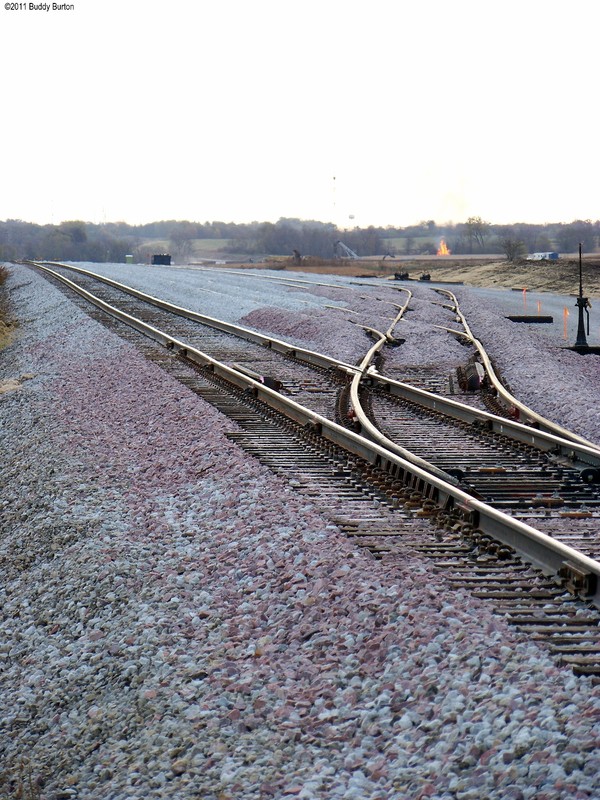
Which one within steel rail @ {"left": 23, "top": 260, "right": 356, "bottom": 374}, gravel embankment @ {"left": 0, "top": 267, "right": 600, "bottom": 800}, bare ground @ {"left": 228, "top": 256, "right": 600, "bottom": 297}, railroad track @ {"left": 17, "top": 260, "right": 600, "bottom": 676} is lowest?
gravel embankment @ {"left": 0, "top": 267, "right": 600, "bottom": 800}

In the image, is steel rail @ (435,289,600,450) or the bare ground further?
the bare ground

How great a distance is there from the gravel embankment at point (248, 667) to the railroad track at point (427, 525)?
21 cm

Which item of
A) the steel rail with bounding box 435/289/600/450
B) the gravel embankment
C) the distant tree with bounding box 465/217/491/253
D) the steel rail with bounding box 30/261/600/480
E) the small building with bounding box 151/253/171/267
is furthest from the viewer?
the distant tree with bounding box 465/217/491/253

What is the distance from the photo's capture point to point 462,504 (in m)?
7.31

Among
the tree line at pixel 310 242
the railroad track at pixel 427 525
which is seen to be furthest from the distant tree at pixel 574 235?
the railroad track at pixel 427 525

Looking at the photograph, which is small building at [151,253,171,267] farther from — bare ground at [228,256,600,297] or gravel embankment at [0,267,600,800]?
gravel embankment at [0,267,600,800]

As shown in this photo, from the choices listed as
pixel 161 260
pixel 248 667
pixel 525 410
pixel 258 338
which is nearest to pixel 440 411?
pixel 525 410

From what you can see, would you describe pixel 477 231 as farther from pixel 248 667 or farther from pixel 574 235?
pixel 248 667

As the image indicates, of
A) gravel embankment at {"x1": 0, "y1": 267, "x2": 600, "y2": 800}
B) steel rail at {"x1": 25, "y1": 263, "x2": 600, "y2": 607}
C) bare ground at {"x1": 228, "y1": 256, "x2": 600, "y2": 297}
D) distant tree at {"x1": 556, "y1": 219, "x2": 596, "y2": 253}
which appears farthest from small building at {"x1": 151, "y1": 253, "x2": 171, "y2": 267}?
gravel embankment at {"x1": 0, "y1": 267, "x2": 600, "y2": 800}

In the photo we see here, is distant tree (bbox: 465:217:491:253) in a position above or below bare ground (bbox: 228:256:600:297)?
above

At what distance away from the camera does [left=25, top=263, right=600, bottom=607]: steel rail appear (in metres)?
5.85

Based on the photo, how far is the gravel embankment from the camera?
14.0ft

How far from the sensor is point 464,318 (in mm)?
26688

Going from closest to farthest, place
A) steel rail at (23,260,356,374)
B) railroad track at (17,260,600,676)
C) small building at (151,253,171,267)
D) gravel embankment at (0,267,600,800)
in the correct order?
gravel embankment at (0,267,600,800) → railroad track at (17,260,600,676) → steel rail at (23,260,356,374) → small building at (151,253,171,267)
